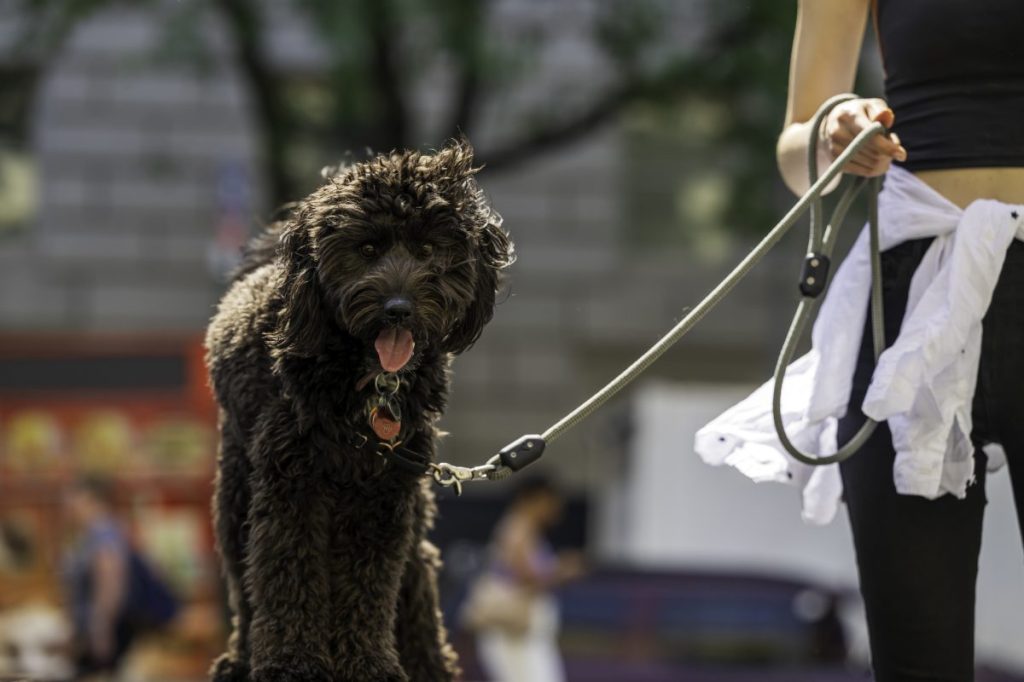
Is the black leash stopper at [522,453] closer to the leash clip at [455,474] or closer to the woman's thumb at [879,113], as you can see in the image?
the leash clip at [455,474]

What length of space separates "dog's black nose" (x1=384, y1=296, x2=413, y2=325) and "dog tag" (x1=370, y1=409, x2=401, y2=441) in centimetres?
20

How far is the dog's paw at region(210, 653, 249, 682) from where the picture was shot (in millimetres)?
2816

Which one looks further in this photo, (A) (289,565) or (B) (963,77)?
(B) (963,77)

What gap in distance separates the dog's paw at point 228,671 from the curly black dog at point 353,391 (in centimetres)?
8

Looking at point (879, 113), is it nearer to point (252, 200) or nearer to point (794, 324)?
point (794, 324)

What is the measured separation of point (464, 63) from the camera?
42.6 ft

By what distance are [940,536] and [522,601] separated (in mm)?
6725

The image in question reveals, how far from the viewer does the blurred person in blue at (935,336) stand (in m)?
2.82

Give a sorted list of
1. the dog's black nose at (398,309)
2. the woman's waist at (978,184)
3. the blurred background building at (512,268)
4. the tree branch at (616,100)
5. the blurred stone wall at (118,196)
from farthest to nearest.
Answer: the blurred stone wall at (118,196) → the tree branch at (616,100) → the blurred background building at (512,268) → the woman's waist at (978,184) → the dog's black nose at (398,309)

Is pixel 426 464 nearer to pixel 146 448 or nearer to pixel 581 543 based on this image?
pixel 146 448

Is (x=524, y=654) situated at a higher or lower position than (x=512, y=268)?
lower

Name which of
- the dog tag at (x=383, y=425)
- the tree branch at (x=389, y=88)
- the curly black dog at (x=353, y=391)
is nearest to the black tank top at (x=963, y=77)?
the curly black dog at (x=353, y=391)

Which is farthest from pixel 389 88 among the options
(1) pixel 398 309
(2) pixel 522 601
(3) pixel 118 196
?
(1) pixel 398 309

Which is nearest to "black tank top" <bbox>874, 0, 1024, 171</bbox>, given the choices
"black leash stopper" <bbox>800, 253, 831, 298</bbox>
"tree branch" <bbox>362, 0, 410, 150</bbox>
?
"black leash stopper" <bbox>800, 253, 831, 298</bbox>
